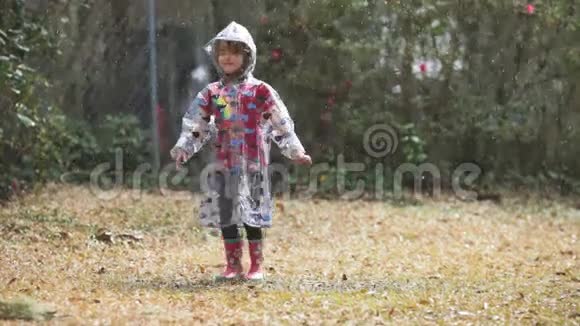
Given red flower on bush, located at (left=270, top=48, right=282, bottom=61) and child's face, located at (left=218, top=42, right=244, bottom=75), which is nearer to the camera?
child's face, located at (left=218, top=42, right=244, bottom=75)

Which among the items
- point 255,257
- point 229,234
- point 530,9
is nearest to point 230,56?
point 229,234

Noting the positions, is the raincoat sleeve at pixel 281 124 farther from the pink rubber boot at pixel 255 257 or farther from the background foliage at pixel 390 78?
the background foliage at pixel 390 78

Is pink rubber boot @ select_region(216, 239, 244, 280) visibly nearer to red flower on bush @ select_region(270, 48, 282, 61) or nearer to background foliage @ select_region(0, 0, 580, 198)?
background foliage @ select_region(0, 0, 580, 198)

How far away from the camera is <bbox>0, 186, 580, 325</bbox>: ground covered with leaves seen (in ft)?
18.2

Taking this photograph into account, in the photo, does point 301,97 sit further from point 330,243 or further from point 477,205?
point 330,243

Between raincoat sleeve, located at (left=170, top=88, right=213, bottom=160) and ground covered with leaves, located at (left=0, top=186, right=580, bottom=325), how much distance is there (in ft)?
2.69

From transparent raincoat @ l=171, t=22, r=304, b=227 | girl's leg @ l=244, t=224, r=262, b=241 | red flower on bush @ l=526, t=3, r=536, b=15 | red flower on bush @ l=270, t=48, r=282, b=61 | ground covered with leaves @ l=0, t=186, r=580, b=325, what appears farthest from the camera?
red flower on bush @ l=526, t=3, r=536, b=15

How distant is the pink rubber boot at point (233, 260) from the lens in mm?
6605

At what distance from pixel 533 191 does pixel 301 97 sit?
9.36 feet

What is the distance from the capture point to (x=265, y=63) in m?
12.8

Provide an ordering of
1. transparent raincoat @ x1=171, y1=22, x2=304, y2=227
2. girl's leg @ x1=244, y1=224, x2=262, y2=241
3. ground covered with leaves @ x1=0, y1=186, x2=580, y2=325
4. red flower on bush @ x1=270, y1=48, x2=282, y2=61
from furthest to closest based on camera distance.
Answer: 1. red flower on bush @ x1=270, y1=48, x2=282, y2=61
2. girl's leg @ x1=244, y1=224, x2=262, y2=241
3. transparent raincoat @ x1=171, y1=22, x2=304, y2=227
4. ground covered with leaves @ x1=0, y1=186, x2=580, y2=325

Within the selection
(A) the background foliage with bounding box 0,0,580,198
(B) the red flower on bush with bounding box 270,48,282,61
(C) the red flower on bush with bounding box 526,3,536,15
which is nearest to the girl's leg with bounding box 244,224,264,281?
(A) the background foliage with bounding box 0,0,580,198

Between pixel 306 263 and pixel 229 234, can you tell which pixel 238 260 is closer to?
pixel 229 234

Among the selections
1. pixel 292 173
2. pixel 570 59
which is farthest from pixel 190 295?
pixel 570 59
